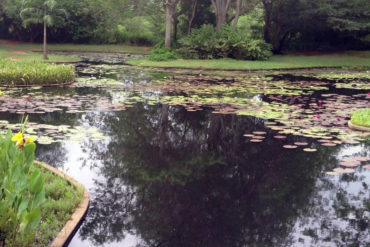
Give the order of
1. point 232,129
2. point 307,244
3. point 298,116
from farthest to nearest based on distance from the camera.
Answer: point 298,116 < point 232,129 < point 307,244

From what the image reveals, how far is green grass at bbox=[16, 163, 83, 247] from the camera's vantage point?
4.08 meters

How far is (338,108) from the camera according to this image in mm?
11930

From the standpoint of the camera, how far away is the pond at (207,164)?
465cm

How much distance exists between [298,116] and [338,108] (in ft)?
6.67

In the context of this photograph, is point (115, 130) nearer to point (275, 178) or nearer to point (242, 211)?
point (275, 178)

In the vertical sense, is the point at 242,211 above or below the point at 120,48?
below

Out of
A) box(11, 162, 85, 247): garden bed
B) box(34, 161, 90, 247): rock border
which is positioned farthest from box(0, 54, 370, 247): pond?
box(11, 162, 85, 247): garden bed

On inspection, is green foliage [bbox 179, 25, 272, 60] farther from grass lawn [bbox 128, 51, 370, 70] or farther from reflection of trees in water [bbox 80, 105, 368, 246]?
reflection of trees in water [bbox 80, 105, 368, 246]

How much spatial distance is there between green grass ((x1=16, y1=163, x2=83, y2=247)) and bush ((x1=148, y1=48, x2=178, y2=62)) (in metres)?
21.8

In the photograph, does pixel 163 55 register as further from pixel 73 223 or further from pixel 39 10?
pixel 73 223

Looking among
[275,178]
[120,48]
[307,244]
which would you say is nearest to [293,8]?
[120,48]

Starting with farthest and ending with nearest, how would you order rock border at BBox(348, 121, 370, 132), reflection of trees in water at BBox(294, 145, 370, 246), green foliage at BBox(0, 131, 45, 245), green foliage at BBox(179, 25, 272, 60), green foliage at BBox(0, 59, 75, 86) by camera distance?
green foliage at BBox(179, 25, 272, 60)
green foliage at BBox(0, 59, 75, 86)
rock border at BBox(348, 121, 370, 132)
reflection of trees in water at BBox(294, 145, 370, 246)
green foliage at BBox(0, 131, 45, 245)

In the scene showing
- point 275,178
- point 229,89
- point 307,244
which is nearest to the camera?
point 307,244

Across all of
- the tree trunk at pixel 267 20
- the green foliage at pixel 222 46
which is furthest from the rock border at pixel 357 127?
the tree trunk at pixel 267 20
